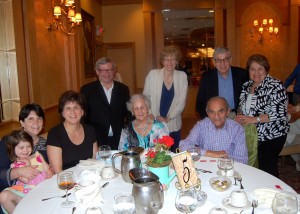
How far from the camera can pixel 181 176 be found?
167cm

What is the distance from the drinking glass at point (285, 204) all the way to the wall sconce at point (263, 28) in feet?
30.7

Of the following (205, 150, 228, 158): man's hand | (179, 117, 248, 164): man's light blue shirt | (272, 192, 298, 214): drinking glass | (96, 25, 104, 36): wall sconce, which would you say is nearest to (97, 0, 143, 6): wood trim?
(96, 25, 104, 36): wall sconce

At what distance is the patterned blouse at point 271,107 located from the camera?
2.86m

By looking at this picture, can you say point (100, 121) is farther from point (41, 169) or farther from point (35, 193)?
point (35, 193)

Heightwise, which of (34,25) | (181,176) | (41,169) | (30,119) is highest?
(34,25)

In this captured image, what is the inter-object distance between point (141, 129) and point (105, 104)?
764 mm

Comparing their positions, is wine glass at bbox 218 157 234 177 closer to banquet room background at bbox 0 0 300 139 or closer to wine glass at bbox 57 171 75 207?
wine glass at bbox 57 171 75 207

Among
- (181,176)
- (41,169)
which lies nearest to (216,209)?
(181,176)

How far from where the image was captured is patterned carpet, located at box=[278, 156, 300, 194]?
4.03 m

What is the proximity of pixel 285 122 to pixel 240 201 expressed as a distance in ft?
5.44

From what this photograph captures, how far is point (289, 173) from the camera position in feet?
14.7

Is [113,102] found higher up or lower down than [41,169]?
higher up

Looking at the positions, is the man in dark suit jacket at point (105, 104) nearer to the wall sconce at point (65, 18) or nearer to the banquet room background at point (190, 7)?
the wall sconce at point (65, 18)

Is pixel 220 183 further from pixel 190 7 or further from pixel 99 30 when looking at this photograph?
pixel 190 7
